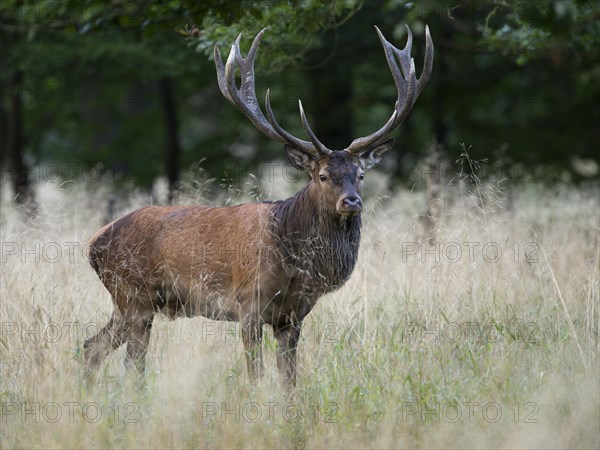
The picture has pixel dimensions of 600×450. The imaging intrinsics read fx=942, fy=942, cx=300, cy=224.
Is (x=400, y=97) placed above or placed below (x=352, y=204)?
above

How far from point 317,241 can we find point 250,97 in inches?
52.0

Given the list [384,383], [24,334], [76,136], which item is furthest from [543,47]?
[76,136]

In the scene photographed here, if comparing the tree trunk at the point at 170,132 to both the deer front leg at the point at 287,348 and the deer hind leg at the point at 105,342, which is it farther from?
the deer front leg at the point at 287,348

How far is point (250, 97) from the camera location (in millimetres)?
7293

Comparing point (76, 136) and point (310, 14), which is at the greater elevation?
point (310, 14)

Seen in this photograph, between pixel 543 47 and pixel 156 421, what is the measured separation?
22.0ft

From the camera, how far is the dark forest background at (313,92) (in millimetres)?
13047

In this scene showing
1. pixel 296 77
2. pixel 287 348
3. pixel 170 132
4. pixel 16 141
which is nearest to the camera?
pixel 287 348

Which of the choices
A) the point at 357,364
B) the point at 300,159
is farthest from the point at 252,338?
the point at 300,159

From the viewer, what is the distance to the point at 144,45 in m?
13.9

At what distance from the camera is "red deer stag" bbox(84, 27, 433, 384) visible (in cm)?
659

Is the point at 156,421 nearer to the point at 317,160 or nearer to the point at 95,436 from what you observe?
the point at 95,436

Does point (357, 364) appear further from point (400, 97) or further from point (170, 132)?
point (170, 132)

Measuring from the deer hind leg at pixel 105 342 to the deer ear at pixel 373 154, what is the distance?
2190mm
